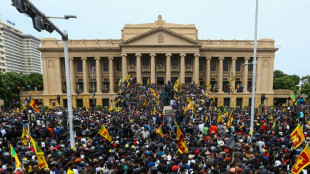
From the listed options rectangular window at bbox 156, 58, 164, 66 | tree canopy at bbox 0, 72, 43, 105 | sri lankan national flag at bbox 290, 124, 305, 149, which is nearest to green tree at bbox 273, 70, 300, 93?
rectangular window at bbox 156, 58, 164, 66

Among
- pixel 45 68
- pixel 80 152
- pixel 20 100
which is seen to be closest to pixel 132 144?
pixel 80 152

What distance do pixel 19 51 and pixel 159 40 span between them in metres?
107

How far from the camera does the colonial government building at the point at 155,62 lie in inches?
1874

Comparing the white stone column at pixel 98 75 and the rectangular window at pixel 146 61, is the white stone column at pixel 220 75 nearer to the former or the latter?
the rectangular window at pixel 146 61

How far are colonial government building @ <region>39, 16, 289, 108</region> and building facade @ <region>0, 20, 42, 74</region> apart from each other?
66.9m

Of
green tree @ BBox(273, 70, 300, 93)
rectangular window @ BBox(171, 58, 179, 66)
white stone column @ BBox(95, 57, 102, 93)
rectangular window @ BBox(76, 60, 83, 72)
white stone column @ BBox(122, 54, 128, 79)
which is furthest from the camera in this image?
green tree @ BBox(273, 70, 300, 93)

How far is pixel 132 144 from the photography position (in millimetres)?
10906

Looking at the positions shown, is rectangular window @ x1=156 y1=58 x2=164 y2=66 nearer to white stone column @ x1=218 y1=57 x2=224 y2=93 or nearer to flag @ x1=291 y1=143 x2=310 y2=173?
white stone column @ x1=218 y1=57 x2=224 y2=93

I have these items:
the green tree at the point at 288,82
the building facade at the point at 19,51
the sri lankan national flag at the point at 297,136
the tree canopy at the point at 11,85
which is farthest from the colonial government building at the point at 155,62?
the building facade at the point at 19,51

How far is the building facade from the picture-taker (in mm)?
99938

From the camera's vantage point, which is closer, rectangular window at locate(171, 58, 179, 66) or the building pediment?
the building pediment

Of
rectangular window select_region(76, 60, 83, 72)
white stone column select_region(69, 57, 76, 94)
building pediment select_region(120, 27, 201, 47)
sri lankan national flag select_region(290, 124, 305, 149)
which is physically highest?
building pediment select_region(120, 27, 201, 47)

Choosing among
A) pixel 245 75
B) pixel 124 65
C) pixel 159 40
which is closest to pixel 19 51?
pixel 124 65

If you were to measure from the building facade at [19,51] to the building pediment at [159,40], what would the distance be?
83064 mm
